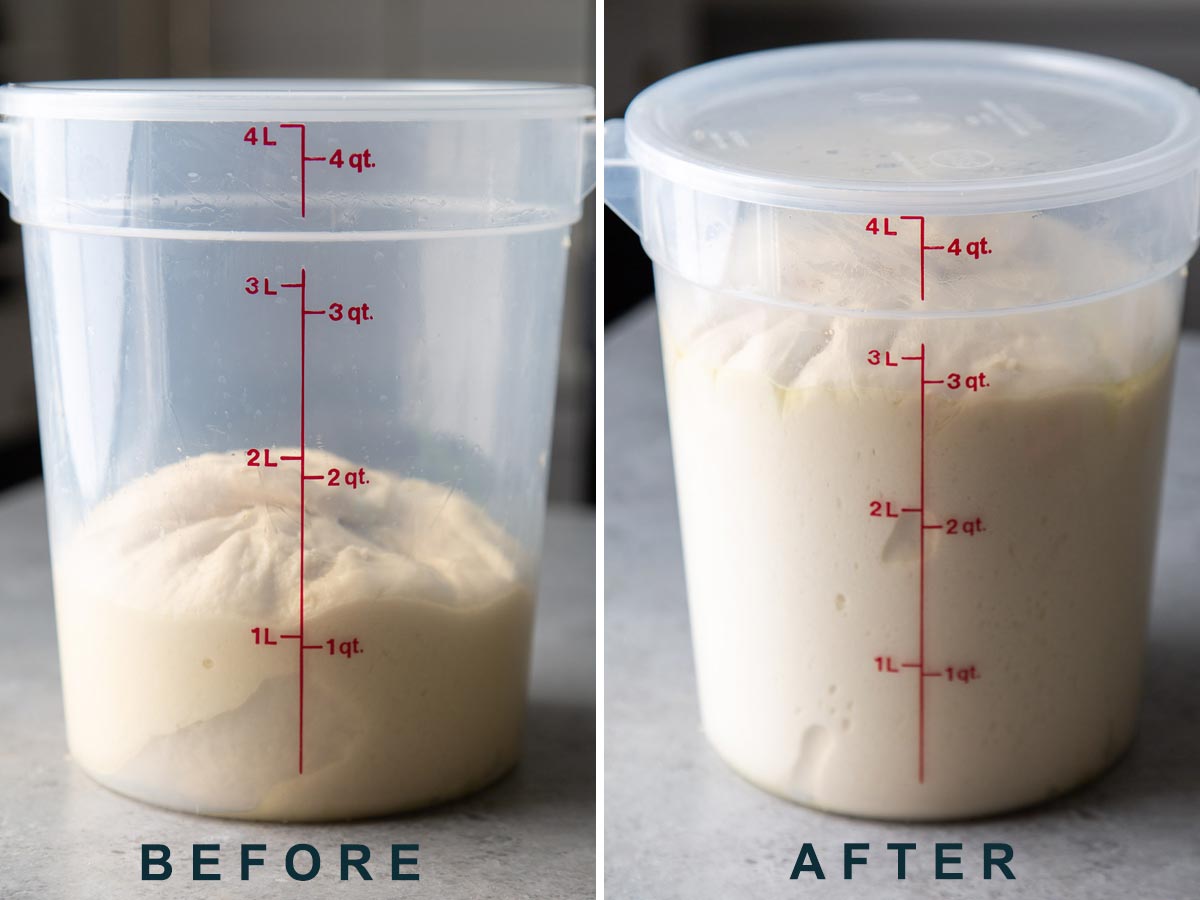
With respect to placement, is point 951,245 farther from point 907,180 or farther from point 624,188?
point 624,188

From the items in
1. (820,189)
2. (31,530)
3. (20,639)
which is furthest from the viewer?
(31,530)

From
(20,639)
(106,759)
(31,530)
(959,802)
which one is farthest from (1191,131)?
(31,530)

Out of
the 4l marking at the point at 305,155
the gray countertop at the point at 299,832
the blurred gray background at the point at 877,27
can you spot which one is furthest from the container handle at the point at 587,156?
the blurred gray background at the point at 877,27

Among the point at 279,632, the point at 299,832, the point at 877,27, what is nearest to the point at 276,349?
the point at 279,632

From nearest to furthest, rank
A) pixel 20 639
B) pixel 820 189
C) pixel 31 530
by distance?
pixel 820 189
pixel 20 639
pixel 31 530

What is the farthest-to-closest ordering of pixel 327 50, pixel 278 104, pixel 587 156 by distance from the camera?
pixel 327 50, pixel 587 156, pixel 278 104

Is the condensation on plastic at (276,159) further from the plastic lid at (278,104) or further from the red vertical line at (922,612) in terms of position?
the red vertical line at (922,612)

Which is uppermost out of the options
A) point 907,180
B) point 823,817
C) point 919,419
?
point 907,180

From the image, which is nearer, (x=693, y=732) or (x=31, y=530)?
(x=693, y=732)

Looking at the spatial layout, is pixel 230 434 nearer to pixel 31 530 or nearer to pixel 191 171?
pixel 191 171
